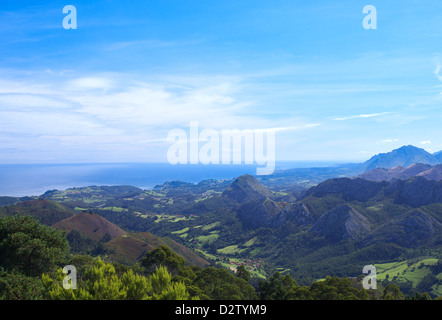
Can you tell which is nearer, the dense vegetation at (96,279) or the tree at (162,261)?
the dense vegetation at (96,279)

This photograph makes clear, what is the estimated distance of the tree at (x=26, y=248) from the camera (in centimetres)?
3284

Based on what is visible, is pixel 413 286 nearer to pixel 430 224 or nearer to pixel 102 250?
pixel 430 224

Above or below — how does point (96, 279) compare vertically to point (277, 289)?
above

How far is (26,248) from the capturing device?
32.7m

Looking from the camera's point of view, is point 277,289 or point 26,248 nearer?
point 26,248

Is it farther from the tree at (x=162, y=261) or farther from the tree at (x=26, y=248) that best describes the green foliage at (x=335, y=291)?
the tree at (x=26, y=248)

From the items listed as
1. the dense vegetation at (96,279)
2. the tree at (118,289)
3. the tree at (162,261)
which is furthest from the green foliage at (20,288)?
the tree at (162,261)

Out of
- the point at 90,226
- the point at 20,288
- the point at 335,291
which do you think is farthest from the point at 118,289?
the point at 90,226

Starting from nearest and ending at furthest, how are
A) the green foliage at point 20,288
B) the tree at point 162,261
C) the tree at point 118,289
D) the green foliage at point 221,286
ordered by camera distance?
the tree at point 118,289, the green foliage at point 20,288, the green foliage at point 221,286, the tree at point 162,261

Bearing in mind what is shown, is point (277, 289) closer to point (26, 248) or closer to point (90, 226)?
point (26, 248)

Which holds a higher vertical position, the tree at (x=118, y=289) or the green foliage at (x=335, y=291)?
the tree at (x=118, y=289)
